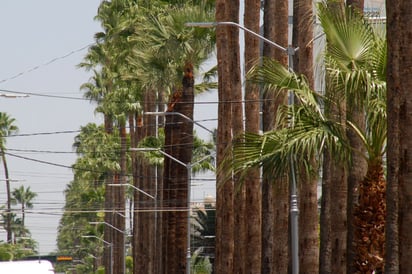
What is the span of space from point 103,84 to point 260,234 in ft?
201

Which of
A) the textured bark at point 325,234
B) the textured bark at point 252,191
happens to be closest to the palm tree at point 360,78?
the textured bark at point 325,234

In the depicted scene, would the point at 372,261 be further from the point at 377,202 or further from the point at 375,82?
the point at 375,82

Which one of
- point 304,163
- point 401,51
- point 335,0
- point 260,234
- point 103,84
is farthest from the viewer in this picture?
point 103,84

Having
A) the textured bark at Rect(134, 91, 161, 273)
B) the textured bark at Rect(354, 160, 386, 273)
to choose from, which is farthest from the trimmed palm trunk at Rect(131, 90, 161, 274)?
the textured bark at Rect(354, 160, 386, 273)

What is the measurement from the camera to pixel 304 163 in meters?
26.2

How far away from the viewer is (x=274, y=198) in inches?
1523

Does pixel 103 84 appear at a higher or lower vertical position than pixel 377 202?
higher

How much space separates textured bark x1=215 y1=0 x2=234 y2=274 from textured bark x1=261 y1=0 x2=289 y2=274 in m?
1.88

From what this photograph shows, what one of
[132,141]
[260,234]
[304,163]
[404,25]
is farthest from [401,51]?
[132,141]

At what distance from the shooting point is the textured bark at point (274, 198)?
38562mm

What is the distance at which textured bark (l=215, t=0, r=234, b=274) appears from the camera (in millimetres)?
45312

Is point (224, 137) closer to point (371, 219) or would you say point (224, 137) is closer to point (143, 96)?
point (371, 219)

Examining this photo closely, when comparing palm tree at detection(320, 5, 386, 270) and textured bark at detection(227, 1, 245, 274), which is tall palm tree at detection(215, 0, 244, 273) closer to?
textured bark at detection(227, 1, 245, 274)

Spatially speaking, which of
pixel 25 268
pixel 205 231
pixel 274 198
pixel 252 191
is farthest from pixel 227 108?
pixel 205 231
